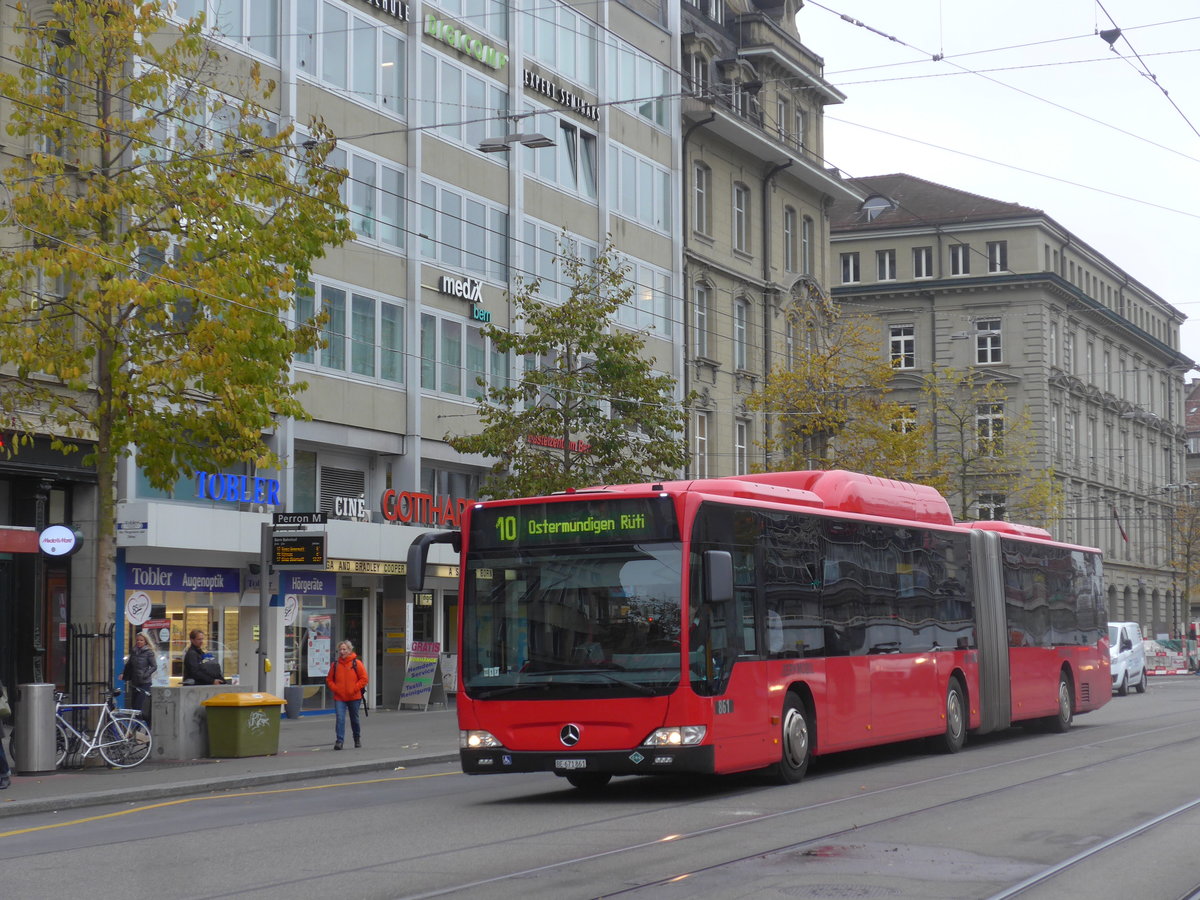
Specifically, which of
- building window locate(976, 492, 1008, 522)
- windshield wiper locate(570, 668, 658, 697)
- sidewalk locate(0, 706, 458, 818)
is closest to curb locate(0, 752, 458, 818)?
sidewalk locate(0, 706, 458, 818)

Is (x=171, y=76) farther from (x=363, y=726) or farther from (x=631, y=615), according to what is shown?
(x=363, y=726)

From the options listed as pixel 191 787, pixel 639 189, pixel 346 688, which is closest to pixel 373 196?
pixel 639 189

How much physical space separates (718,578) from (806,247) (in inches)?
1645

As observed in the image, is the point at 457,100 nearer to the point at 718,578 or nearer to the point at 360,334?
the point at 360,334

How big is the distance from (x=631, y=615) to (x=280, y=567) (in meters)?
10.8

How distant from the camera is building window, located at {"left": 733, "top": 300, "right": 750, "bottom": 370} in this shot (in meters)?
50.4

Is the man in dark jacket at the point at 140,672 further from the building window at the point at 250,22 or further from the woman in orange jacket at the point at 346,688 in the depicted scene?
the building window at the point at 250,22

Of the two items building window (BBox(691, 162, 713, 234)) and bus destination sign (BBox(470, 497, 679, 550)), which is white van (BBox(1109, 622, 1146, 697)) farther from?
bus destination sign (BBox(470, 497, 679, 550))

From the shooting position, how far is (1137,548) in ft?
297

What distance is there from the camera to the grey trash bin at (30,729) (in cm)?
1989

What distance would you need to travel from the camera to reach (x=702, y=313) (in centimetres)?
4841

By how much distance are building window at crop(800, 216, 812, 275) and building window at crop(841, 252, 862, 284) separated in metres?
24.0

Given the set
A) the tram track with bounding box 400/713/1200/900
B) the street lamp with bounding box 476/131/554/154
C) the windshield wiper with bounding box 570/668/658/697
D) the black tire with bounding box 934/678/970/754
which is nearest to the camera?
the tram track with bounding box 400/713/1200/900

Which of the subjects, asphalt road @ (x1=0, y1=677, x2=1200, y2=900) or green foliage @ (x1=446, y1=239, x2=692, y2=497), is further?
green foliage @ (x1=446, y1=239, x2=692, y2=497)
